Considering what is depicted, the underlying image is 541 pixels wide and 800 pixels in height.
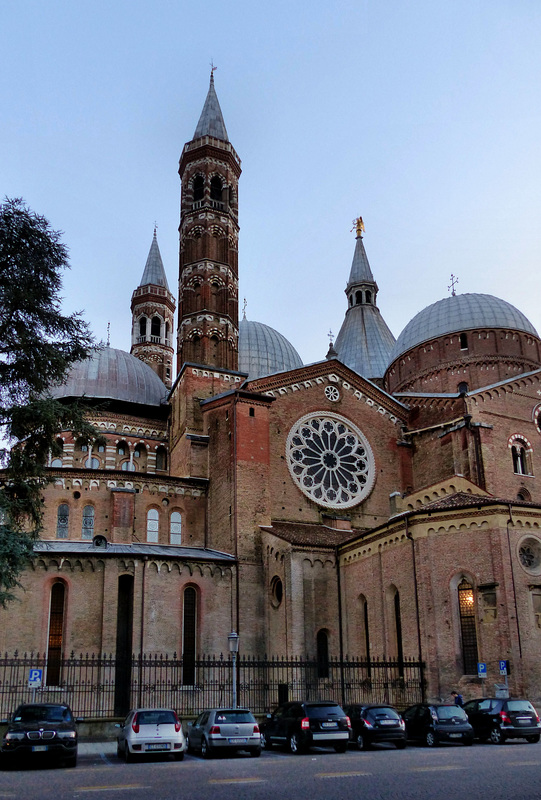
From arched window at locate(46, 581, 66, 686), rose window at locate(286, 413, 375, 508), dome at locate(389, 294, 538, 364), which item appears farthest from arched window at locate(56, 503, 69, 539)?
dome at locate(389, 294, 538, 364)

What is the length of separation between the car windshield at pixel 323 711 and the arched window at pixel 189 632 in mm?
13176

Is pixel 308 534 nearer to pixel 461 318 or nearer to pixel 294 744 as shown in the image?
pixel 294 744

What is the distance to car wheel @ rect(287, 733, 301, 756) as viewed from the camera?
19725 mm

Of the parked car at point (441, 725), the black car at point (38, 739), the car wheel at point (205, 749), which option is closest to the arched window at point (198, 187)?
the parked car at point (441, 725)

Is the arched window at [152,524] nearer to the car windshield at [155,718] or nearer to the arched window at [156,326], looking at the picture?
the car windshield at [155,718]

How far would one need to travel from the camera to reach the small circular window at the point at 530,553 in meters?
28.7

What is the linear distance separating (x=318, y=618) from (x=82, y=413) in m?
16.8

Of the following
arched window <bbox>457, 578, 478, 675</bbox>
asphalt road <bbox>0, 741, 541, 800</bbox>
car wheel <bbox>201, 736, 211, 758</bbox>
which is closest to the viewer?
asphalt road <bbox>0, 741, 541, 800</bbox>

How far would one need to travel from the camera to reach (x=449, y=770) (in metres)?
14.7

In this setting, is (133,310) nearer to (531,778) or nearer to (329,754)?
(329,754)

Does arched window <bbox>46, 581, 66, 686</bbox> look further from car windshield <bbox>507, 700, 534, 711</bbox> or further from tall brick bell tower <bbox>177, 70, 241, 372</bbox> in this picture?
car windshield <bbox>507, 700, 534, 711</bbox>

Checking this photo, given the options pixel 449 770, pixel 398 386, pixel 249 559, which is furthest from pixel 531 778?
pixel 398 386

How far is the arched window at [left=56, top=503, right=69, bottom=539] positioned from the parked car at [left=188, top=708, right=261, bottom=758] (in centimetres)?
1689

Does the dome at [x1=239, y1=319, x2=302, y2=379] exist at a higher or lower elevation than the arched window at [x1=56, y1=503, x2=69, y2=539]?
higher
